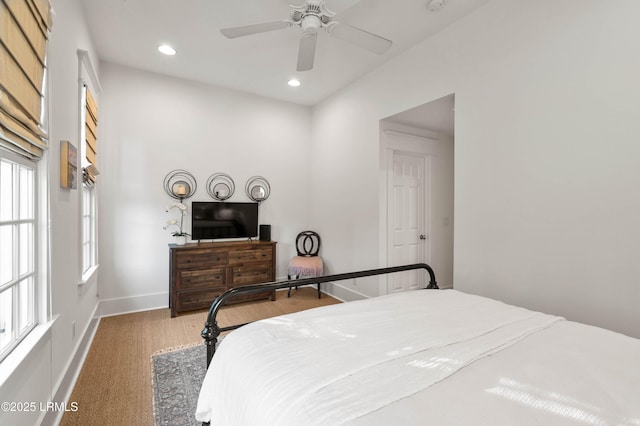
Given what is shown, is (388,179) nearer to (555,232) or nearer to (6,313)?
(555,232)

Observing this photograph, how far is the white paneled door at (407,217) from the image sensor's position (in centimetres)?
361

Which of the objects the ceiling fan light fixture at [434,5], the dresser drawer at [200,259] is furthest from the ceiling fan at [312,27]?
the dresser drawer at [200,259]

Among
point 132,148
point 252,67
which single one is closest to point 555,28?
point 252,67

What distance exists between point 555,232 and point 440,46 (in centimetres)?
193

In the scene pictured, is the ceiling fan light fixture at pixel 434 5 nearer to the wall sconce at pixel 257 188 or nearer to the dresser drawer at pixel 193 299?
the wall sconce at pixel 257 188

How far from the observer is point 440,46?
106 inches

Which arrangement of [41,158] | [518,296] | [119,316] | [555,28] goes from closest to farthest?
1. [41,158]
2. [555,28]
3. [518,296]
4. [119,316]

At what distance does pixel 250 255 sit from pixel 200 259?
2.02 ft

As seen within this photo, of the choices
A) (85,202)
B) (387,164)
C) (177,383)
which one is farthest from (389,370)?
(85,202)

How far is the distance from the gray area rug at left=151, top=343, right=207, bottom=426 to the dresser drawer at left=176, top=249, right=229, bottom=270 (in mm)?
1055

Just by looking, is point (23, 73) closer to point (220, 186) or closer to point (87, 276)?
point (87, 276)

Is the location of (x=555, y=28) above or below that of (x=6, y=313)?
above

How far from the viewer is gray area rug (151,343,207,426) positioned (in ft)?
5.64

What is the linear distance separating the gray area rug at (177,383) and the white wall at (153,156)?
1.45 metres
